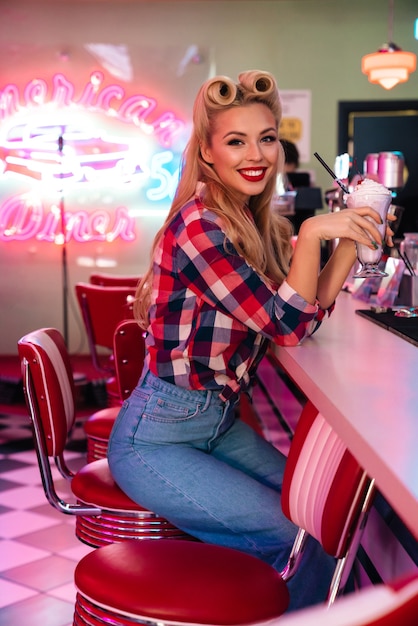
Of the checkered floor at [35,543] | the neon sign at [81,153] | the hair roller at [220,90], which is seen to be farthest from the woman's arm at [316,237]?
the neon sign at [81,153]

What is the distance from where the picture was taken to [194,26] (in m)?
7.16

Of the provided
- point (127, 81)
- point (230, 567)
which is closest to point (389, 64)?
point (127, 81)

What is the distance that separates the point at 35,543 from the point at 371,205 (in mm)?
2139

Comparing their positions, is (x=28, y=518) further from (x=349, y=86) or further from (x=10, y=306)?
(x=349, y=86)

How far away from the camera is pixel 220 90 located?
189cm

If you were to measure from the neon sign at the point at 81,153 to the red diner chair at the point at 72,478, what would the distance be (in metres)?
5.32

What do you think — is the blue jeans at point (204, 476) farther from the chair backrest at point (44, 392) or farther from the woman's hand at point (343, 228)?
the woman's hand at point (343, 228)

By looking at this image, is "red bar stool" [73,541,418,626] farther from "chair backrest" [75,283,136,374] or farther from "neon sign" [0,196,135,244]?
"neon sign" [0,196,135,244]

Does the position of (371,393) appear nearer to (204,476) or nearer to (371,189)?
(204,476)

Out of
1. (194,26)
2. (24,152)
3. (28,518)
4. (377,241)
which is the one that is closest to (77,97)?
(24,152)

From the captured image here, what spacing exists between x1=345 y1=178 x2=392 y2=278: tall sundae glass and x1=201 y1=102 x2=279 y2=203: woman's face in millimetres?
220

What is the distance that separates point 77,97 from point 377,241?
5.83m

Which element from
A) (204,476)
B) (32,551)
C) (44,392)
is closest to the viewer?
(204,476)

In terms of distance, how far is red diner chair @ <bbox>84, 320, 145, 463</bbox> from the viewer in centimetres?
220
